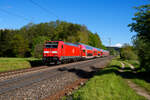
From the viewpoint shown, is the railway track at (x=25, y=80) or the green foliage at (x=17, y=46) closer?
the railway track at (x=25, y=80)

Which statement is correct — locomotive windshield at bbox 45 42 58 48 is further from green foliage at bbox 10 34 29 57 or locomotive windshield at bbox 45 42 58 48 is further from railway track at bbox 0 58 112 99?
green foliage at bbox 10 34 29 57

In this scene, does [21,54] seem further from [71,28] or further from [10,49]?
[71,28]

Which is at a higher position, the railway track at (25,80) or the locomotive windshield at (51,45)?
the locomotive windshield at (51,45)

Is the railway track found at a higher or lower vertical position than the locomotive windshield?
lower

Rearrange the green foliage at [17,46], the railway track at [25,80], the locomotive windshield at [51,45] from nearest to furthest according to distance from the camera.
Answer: the railway track at [25,80] → the locomotive windshield at [51,45] → the green foliage at [17,46]

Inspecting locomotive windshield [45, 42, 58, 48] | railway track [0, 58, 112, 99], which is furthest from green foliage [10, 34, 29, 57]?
railway track [0, 58, 112, 99]

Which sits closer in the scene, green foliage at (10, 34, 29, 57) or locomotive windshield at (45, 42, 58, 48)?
locomotive windshield at (45, 42, 58, 48)

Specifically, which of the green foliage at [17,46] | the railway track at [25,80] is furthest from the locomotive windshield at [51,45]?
the green foliage at [17,46]

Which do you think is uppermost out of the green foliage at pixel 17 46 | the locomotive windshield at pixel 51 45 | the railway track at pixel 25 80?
the green foliage at pixel 17 46

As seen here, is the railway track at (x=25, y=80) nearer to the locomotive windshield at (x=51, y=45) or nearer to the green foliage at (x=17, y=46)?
the locomotive windshield at (x=51, y=45)

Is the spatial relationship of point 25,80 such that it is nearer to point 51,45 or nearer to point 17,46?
point 51,45

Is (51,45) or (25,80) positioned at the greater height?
(51,45)

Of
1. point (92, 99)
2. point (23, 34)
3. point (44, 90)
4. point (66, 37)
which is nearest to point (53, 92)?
point (44, 90)

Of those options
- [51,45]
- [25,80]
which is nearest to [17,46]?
[51,45]
